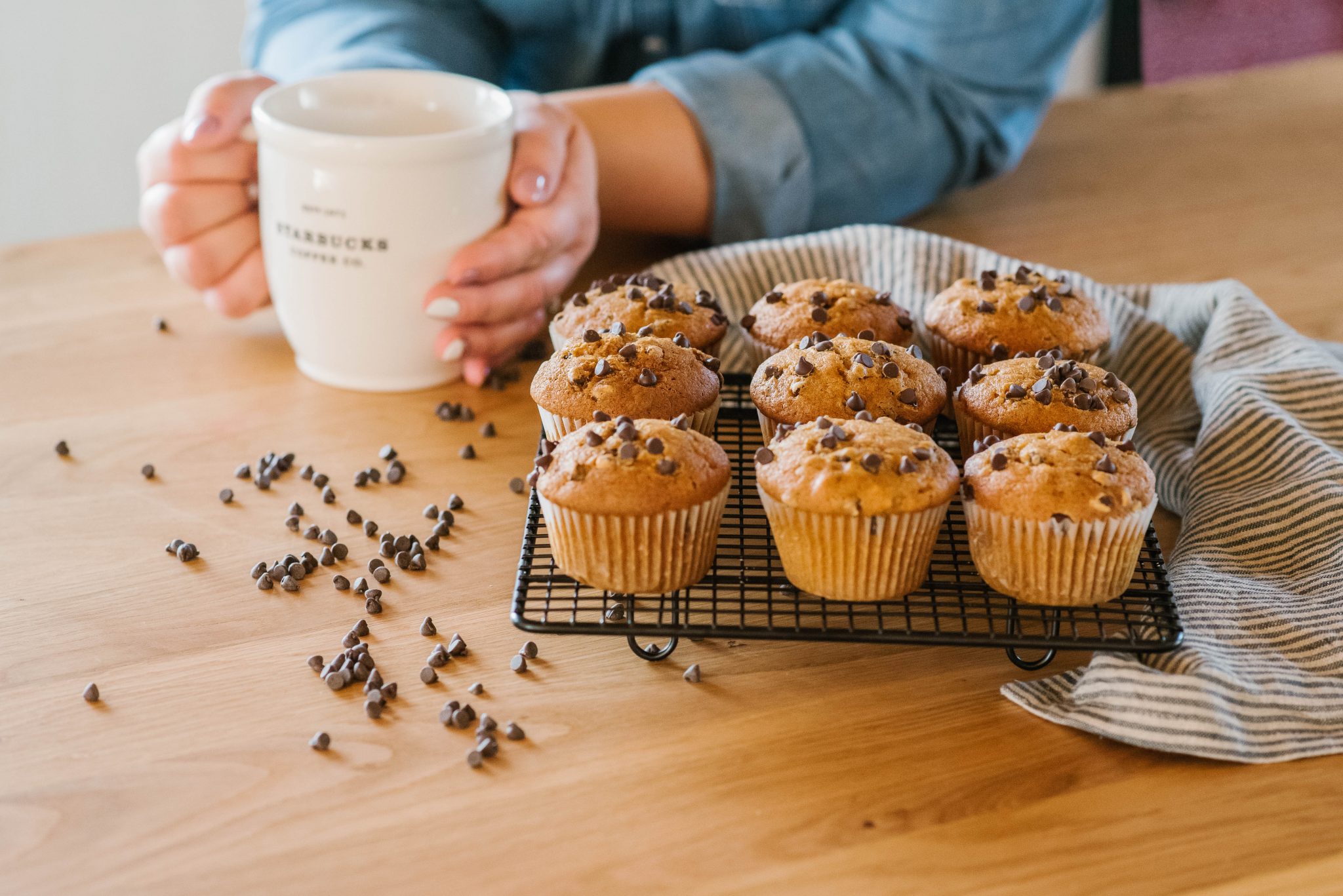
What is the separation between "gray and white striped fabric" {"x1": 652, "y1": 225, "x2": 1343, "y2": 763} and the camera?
1092mm

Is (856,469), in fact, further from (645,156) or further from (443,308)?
(645,156)

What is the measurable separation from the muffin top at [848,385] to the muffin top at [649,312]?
0.15 m

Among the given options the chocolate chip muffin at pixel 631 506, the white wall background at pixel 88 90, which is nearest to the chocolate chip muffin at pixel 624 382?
the chocolate chip muffin at pixel 631 506

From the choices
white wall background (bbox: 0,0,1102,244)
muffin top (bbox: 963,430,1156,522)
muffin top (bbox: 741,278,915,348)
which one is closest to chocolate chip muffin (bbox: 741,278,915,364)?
muffin top (bbox: 741,278,915,348)

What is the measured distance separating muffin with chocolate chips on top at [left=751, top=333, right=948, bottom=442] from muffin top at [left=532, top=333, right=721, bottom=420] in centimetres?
8

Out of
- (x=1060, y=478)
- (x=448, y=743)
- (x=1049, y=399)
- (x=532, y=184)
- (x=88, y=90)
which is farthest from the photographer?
(x=88, y=90)

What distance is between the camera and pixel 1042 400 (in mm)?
1366

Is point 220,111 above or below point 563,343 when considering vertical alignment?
above

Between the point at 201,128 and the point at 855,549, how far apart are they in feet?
3.64

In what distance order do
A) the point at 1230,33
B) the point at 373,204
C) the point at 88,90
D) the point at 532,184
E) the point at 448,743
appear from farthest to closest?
the point at 1230,33, the point at 88,90, the point at 532,184, the point at 373,204, the point at 448,743

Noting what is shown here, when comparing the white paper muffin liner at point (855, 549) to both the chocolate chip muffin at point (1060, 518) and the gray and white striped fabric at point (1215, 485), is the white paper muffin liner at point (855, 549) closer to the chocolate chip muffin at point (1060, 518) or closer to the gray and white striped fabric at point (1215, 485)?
the chocolate chip muffin at point (1060, 518)

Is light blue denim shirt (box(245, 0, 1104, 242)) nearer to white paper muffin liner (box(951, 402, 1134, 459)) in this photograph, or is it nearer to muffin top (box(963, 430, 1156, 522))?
white paper muffin liner (box(951, 402, 1134, 459))

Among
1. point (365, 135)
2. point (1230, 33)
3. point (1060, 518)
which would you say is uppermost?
point (365, 135)

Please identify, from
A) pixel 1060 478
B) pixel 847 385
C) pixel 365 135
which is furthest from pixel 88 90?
pixel 1060 478
